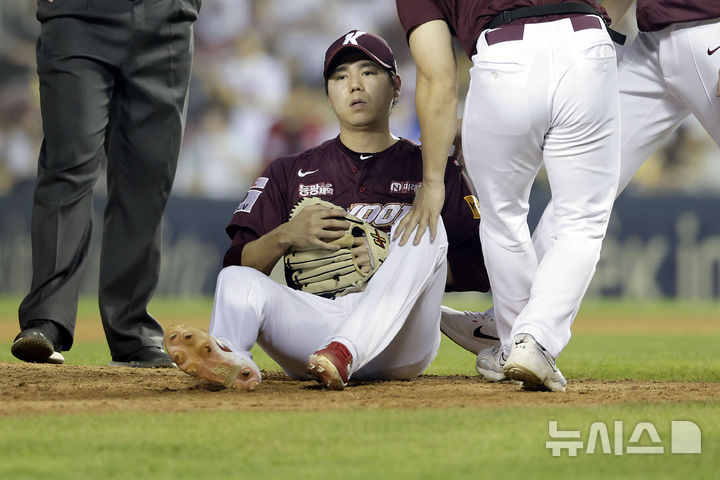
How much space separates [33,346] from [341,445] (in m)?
2.19

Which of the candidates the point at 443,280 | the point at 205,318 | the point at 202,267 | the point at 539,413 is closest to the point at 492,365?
the point at 443,280

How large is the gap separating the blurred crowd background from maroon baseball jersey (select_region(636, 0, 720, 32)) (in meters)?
7.74

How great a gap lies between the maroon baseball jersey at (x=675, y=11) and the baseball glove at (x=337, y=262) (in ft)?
4.47

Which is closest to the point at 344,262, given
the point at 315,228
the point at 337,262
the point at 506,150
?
the point at 337,262

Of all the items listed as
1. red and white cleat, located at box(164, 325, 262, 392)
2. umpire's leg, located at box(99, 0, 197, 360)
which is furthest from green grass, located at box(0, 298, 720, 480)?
umpire's leg, located at box(99, 0, 197, 360)

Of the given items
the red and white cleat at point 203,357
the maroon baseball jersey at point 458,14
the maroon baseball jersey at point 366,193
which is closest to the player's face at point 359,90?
the maroon baseball jersey at point 366,193

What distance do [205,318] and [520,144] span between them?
6.19 meters

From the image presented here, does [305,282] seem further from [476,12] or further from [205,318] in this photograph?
[205,318]

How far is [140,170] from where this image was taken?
4527 mm

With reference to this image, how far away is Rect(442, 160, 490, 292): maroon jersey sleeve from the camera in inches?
152

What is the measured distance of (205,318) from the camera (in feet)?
29.9

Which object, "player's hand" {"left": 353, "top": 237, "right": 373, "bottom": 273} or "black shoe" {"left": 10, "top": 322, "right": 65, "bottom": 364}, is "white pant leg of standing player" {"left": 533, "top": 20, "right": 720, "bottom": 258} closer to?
"player's hand" {"left": 353, "top": 237, "right": 373, "bottom": 273}

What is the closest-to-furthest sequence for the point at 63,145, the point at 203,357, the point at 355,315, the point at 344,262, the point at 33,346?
the point at 203,357, the point at 355,315, the point at 344,262, the point at 33,346, the point at 63,145

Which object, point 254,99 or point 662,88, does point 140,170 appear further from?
point 254,99
